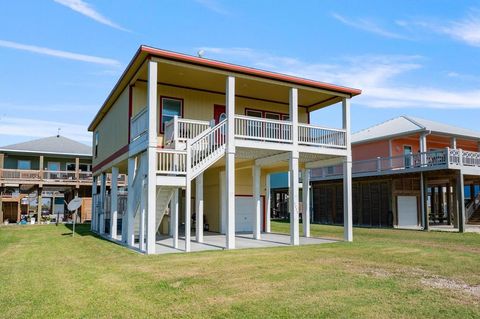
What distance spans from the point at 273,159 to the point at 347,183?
126 inches

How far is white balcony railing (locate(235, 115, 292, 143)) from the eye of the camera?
15055 millimetres

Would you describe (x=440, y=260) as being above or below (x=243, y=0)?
below

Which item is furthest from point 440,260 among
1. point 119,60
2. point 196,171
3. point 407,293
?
point 119,60

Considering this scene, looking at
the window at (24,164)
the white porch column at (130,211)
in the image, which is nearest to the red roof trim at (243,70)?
the white porch column at (130,211)

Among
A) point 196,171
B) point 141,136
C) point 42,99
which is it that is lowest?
point 196,171

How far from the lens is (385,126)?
30.8m

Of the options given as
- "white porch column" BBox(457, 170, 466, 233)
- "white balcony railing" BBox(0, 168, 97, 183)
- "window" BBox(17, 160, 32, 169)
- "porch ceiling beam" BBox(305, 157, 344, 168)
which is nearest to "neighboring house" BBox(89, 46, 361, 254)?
"porch ceiling beam" BBox(305, 157, 344, 168)

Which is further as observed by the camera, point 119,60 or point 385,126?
point 385,126

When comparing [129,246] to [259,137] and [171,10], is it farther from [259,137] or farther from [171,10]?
[171,10]

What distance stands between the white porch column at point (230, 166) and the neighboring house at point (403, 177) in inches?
525

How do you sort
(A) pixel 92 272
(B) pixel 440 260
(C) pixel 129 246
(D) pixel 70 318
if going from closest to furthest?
1. (D) pixel 70 318
2. (A) pixel 92 272
3. (B) pixel 440 260
4. (C) pixel 129 246

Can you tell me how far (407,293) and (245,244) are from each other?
27.8 ft

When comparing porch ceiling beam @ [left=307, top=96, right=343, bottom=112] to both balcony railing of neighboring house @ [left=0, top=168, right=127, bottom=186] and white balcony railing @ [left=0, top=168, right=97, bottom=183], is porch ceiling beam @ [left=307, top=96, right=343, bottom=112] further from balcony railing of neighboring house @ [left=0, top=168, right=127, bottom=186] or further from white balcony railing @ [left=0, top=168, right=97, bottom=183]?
white balcony railing @ [left=0, top=168, right=97, bottom=183]

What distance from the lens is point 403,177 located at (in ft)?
81.1
